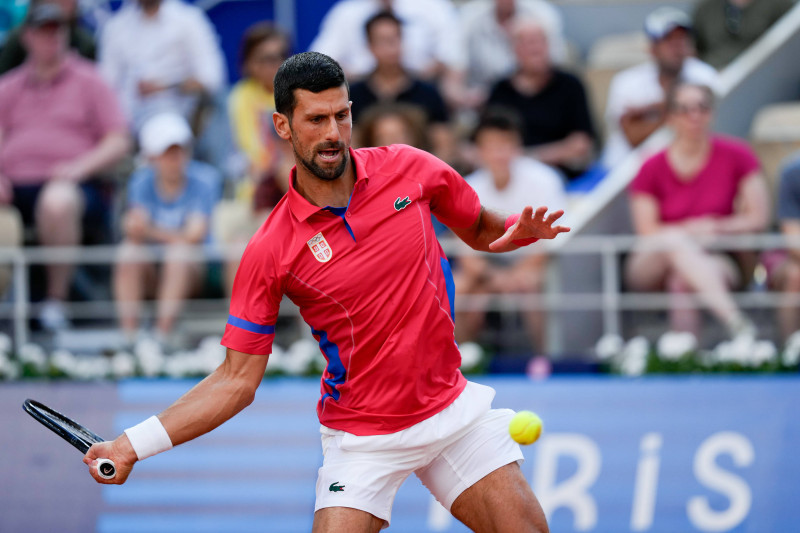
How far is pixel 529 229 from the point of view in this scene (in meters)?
4.57

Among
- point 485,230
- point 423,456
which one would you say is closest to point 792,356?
point 485,230

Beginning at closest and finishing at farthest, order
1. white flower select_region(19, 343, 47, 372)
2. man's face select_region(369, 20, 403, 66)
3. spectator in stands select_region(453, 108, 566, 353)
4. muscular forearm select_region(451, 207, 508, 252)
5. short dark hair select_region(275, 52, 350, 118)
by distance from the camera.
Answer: short dark hair select_region(275, 52, 350, 118), muscular forearm select_region(451, 207, 508, 252), spectator in stands select_region(453, 108, 566, 353), white flower select_region(19, 343, 47, 372), man's face select_region(369, 20, 403, 66)

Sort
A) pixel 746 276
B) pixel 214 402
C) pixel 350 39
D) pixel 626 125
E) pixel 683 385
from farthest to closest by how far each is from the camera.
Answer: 1. pixel 350 39
2. pixel 626 125
3. pixel 746 276
4. pixel 683 385
5. pixel 214 402

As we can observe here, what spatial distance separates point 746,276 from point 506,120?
6.48 ft

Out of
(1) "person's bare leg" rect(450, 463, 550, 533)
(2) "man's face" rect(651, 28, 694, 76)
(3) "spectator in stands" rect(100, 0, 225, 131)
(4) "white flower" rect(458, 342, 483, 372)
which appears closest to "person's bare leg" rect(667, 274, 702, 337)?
(4) "white flower" rect(458, 342, 483, 372)

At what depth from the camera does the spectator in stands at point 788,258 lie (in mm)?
7930

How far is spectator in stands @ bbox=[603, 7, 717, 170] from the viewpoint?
31.2 ft

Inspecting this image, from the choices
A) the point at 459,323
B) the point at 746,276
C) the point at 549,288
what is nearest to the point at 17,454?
the point at 459,323

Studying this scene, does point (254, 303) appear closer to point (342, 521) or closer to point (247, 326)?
point (247, 326)

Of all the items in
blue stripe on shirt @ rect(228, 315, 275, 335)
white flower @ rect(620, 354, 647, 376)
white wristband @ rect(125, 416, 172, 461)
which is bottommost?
white flower @ rect(620, 354, 647, 376)

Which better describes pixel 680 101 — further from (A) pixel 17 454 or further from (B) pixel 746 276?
(A) pixel 17 454

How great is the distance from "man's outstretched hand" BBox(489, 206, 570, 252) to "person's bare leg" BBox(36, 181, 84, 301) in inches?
202

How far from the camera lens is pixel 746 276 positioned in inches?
325

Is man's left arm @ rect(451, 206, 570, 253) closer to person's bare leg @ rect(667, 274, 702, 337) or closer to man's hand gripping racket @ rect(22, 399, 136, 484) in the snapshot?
man's hand gripping racket @ rect(22, 399, 136, 484)
